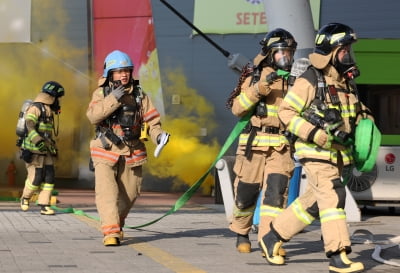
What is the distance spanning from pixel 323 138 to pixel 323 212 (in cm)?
54

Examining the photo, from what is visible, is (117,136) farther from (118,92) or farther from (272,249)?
(272,249)

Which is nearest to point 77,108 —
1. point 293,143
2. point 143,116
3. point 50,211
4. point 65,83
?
point 65,83

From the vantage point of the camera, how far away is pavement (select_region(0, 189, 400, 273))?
7812 mm

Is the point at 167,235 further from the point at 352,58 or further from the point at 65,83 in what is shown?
the point at 65,83

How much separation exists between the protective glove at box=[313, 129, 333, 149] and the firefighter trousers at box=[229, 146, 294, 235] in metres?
1.26

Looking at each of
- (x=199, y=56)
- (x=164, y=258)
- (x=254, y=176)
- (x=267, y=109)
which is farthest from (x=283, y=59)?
(x=199, y=56)

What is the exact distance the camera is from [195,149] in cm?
2177

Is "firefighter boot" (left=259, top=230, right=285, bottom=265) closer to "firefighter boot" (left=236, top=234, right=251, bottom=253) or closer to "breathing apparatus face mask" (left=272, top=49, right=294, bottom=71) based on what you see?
"firefighter boot" (left=236, top=234, right=251, bottom=253)

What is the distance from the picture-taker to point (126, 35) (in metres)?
22.1

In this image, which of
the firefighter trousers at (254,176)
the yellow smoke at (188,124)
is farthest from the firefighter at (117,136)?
the yellow smoke at (188,124)

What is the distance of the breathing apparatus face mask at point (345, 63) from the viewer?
24.6 feet

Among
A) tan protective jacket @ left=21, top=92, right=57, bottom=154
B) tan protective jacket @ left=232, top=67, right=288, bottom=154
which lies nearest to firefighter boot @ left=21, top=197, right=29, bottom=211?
tan protective jacket @ left=21, top=92, right=57, bottom=154

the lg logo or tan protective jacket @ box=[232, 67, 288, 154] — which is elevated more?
tan protective jacket @ box=[232, 67, 288, 154]

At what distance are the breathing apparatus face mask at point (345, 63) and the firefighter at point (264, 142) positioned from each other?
1025 millimetres
